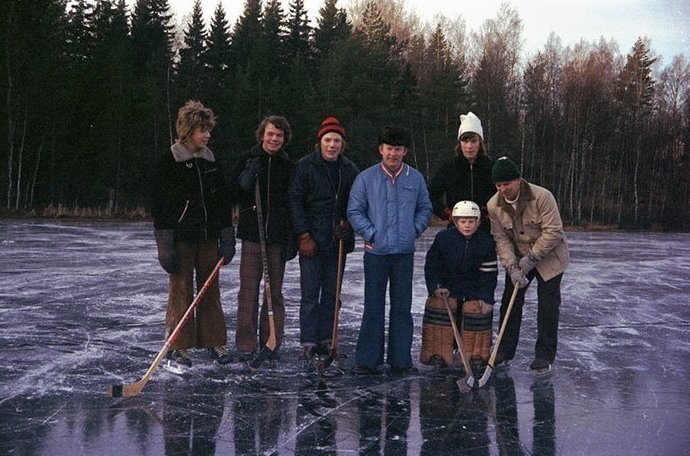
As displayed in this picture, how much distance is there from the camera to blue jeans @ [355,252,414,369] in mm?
5336

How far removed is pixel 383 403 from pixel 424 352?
1.03 m

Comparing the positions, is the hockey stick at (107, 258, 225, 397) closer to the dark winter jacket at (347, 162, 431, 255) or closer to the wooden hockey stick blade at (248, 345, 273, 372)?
the wooden hockey stick blade at (248, 345, 273, 372)

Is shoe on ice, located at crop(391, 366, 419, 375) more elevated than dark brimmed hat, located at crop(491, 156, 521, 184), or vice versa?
dark brimmed hat, located at crop(491, 156, 521, 184)

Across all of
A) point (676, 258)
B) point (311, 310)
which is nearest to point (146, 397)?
point (311, 310)

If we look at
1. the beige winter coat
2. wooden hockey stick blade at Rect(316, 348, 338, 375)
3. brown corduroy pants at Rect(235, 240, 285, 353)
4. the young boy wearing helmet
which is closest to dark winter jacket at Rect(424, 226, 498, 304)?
the young boy wearing helmet

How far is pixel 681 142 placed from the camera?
4600cm

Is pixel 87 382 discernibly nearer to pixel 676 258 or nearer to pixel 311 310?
pixel 311 310

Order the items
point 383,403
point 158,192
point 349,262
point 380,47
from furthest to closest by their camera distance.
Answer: point 380,47 → point 349,262 → point 158,192 → point 383,403

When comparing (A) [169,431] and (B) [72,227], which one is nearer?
(A) [169,431]

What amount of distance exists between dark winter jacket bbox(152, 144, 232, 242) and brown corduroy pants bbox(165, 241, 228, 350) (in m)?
0.12

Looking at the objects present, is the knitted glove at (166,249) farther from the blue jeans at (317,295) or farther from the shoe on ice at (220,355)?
the blue jeans at (317,295)

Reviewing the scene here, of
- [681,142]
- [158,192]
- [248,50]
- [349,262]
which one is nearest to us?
[158,192]

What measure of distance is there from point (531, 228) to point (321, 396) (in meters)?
2.08

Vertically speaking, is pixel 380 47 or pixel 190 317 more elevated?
pixel 380 47
